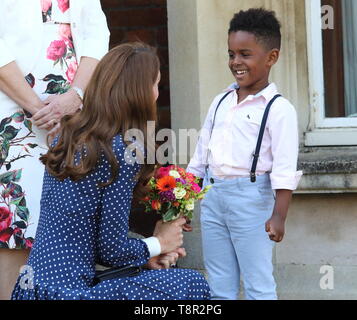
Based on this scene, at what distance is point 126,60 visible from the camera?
11.4 feet

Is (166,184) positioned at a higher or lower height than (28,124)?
lower

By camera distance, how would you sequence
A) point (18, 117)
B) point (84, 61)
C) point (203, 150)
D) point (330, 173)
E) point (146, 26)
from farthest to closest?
point (146, 26)
point (330, 173)
point (203, 150)
point (84, 61)
point (18, 117)

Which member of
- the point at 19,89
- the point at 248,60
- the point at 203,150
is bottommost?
the point at 203,150

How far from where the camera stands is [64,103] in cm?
400

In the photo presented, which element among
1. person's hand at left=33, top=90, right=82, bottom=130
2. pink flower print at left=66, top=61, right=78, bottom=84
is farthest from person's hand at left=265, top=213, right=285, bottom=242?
pink flower print at left=66, top=61, right=78, bottom=84

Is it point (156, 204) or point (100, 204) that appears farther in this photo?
point (156, 204)

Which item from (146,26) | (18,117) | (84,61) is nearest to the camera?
(18,117)

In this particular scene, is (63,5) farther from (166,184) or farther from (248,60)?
(166,184)

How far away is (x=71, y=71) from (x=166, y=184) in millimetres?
845

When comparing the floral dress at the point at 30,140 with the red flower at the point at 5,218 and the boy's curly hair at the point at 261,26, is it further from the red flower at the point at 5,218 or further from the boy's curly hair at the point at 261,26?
the boy's curly hair at the point at 261,26

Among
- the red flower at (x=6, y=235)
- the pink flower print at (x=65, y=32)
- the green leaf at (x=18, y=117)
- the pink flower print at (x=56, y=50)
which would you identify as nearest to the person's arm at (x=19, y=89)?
the green leaf at (x=18, y=117)

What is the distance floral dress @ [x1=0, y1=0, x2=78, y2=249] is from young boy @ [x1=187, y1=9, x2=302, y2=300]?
2.48ft

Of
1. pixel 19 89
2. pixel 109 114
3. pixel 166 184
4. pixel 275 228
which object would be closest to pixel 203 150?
pixel 275 228

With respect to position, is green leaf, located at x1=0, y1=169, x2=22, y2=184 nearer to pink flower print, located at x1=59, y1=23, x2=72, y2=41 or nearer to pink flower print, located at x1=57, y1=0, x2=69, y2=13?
pink flower print, located at x1=59, y1=23, x2=72, y2=41
